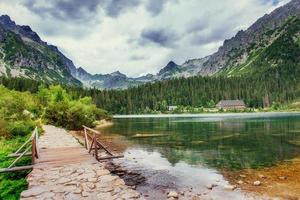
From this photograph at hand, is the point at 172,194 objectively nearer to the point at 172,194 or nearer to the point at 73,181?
the point at 172,194

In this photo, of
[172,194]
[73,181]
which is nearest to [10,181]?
[73,181]

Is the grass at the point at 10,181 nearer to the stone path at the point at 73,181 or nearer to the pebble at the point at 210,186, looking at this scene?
the stone path at the point at 73,181

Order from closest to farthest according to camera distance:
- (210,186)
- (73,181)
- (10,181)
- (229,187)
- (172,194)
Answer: (73,181), (10,181), (172,194), (229,187), (210,186)

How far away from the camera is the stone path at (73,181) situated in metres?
13.4

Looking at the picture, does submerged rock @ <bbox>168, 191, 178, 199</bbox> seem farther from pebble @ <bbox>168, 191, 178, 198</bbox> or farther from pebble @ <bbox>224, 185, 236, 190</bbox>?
pebble @ <bbox>224, 185, 236, 190</bbox>

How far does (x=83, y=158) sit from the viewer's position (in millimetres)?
22828

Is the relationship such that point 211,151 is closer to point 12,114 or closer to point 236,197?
point 236,197

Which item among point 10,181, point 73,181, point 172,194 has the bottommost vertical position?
point 172,194

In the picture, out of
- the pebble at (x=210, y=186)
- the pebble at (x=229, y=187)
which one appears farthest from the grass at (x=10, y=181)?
the pebble at (x=229, y=187)

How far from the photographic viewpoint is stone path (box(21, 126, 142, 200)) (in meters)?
13.4

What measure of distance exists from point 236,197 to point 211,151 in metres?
18.9

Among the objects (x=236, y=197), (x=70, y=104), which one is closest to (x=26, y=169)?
(x=236, y=197)

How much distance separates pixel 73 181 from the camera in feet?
51.9

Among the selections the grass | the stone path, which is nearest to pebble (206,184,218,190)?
the stone path
